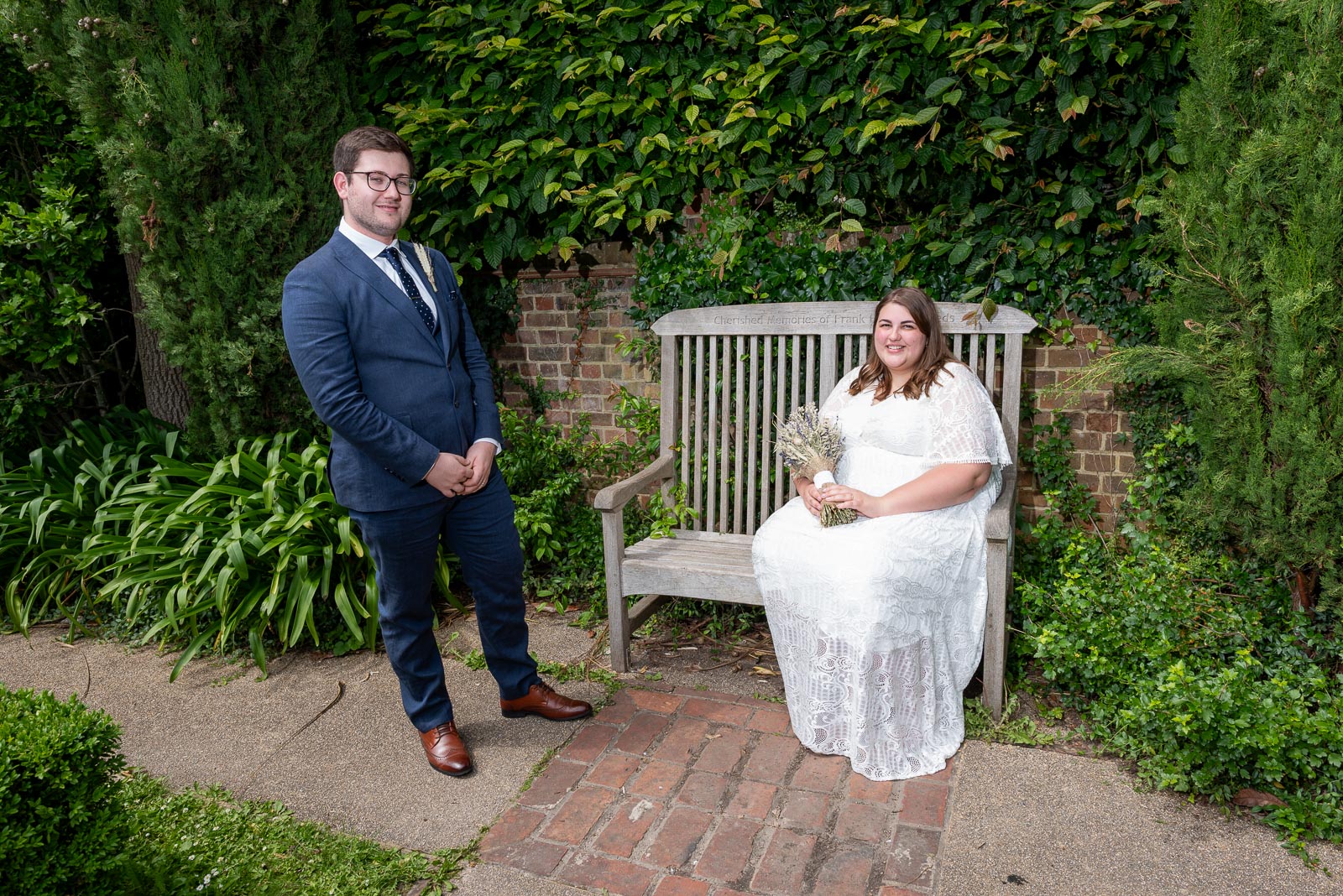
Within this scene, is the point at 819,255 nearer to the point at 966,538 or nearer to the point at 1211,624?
the point at 966,538

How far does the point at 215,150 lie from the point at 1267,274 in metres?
4.34

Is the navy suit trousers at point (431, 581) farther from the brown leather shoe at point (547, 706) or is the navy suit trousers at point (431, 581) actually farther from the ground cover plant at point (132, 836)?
→ the ground cover plant at point (132, 836)

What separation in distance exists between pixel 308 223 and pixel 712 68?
2135 mm

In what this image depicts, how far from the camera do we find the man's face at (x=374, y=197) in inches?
106

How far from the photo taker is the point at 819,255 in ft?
13.4

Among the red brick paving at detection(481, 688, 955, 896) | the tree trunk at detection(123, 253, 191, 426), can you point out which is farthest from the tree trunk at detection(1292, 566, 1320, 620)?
the tree trunk at detection(123, 253, 191, 426)

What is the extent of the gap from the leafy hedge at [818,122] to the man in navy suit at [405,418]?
65.0 inches

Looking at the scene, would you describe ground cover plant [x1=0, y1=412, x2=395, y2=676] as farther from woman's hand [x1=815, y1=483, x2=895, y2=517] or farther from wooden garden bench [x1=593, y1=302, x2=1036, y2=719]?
woman's hand [x1=815, y1=483, x2=895, y2=517]

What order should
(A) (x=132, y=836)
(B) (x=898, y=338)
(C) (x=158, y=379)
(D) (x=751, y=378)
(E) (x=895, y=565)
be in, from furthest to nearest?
(C) (x=158, y=379)
(D) (x=751, y=378)
(B) (x=898, y=338)
(E) (x=895, y=565)
(A) (x=132, y=836)

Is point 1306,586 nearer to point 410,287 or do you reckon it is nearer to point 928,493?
point 928,493

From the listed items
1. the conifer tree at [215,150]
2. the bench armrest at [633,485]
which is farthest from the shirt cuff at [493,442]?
the conifer tree at [215,150]

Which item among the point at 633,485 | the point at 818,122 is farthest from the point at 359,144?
the point at 818,122

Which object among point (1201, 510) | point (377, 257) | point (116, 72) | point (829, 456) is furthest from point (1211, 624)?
point (116, 72)

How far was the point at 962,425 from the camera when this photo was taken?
3.09 meters
